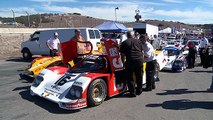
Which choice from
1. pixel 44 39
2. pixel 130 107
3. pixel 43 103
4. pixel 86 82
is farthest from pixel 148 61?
pixel 44 39

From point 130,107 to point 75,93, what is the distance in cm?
134

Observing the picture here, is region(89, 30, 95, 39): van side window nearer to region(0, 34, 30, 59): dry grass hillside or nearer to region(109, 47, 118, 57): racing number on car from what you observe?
region(0, 34, 30, 59): dry grass hillside

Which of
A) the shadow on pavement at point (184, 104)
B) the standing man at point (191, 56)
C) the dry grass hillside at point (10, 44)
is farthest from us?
the dry grass hillside at point (10, 44)

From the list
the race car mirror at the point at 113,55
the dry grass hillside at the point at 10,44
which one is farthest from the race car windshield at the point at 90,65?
the dry grass hillside at the point at 10,44

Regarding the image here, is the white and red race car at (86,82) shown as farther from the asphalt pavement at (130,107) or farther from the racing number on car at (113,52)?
the asphalt pavement at (130,107)

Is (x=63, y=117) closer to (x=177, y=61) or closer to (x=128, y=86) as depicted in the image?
(x=128, y=86)

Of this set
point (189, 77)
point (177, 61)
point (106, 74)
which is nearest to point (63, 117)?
point (106, 74)

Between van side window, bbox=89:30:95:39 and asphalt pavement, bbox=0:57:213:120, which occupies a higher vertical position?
van side window, bbox=89:30:95:39

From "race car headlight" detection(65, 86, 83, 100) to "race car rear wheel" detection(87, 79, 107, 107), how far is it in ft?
0.75

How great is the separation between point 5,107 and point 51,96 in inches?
46.0

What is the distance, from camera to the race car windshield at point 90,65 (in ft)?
24.1

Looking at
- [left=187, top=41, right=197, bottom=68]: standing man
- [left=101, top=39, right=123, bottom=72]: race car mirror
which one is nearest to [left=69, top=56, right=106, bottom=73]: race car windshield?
[left=101, top=39, right=123, bottom=72]: race car mirror

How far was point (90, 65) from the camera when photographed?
757cm

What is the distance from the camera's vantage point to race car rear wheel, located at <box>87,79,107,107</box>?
653 centimetres
